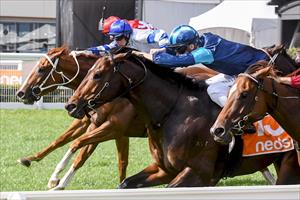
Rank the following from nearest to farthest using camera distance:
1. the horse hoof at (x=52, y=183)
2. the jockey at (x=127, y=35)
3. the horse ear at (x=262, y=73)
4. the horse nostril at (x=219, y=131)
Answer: the horse nostril at (x=219, y=131)
the horse ear at (x=262, y=73)
the horse hoof at (x=52, y=183)
the jockey at (x=127, y=35)

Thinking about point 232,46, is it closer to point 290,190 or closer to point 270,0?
point 290,190

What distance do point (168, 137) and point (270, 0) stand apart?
13855 millimetres

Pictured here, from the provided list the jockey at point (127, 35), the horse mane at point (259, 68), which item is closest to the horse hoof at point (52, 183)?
the jockey at point (127, 35)

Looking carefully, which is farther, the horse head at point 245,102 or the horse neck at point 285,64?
the horse neck at point 285,64

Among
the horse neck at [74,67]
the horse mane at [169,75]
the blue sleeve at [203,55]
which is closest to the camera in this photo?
the blue sleeve at [203,55]

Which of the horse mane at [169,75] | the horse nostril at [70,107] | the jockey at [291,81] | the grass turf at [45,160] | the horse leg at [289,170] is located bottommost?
the grass turf at [45,160]

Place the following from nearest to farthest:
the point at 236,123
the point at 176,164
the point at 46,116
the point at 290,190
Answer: the point at 290,190 < the point at 236,123 < the point at 176,164 < the point at 46,116

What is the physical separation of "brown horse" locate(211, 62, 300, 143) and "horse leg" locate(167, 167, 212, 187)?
21.5 inches

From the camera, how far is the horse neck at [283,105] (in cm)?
558

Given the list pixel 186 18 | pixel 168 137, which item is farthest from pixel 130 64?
pixel 186 18

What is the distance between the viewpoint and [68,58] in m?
7.75

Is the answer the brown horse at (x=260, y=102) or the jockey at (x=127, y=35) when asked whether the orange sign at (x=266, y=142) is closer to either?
the brown horse at (x=260, y=102)

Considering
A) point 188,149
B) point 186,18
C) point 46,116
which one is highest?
point 188,149

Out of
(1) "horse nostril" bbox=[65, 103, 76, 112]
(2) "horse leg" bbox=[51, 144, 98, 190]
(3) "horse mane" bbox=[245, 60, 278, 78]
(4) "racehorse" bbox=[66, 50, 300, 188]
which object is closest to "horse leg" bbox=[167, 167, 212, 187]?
(4) "racehorse" bbox=[66, 50, 300, 188]
